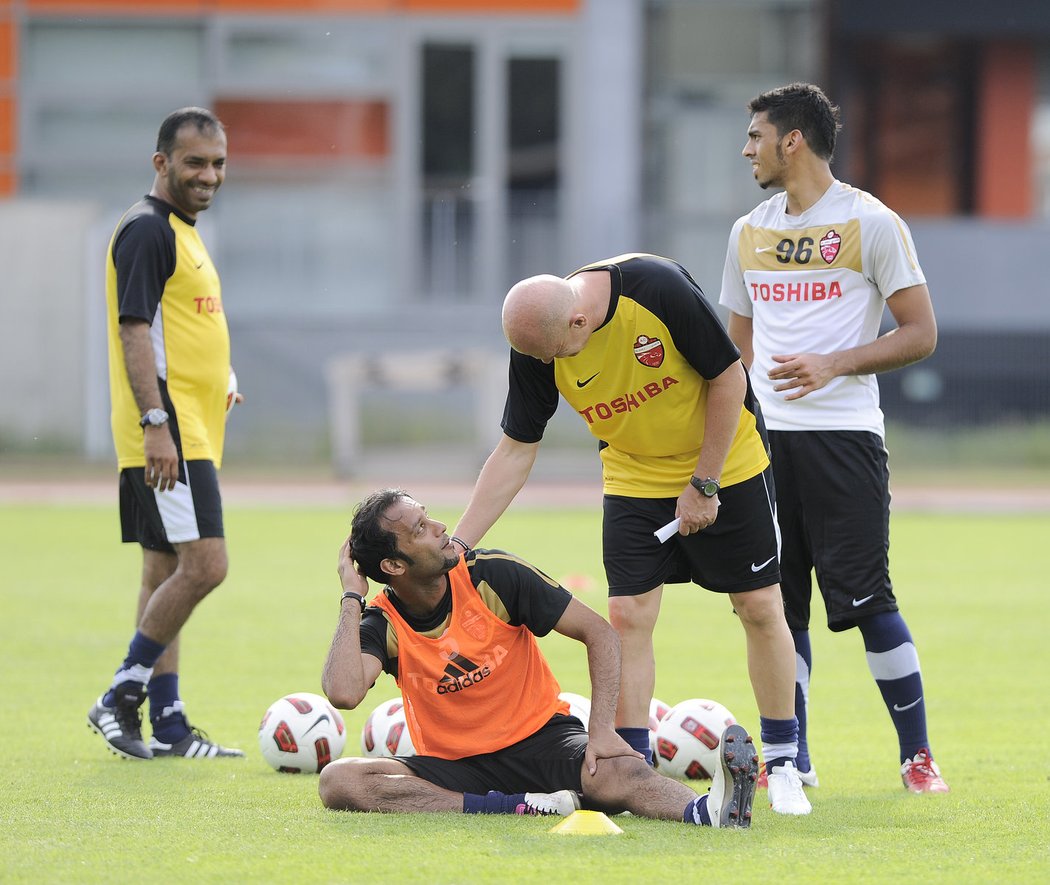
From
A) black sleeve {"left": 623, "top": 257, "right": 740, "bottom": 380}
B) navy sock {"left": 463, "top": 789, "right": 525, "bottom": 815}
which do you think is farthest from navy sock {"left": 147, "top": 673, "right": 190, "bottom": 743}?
black sleeve {"left": 623, "top": 257, "right": 740, "bottom": 380}

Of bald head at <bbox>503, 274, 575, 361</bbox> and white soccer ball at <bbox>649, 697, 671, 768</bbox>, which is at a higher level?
bald head at <bbox>503, 274, 575, 361</bbox>

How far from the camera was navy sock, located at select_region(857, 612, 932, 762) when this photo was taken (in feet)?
20.9

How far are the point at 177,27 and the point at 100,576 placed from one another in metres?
17.5

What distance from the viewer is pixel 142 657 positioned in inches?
273

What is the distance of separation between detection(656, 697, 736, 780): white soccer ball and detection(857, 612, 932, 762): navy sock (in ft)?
2.11

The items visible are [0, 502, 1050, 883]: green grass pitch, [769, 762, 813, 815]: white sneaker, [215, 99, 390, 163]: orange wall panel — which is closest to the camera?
[0, 502, 1050, 883]: green grass pitch

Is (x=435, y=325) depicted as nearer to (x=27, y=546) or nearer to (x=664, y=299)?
(x=27, y=546)

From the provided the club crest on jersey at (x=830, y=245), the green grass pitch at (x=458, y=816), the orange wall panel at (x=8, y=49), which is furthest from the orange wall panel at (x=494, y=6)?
the club crest on jersey at (x=830, y=245)


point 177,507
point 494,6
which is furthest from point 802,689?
point 494,6

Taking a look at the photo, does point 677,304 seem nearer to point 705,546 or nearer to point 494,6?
point 705,546

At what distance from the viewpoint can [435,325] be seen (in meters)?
27.8

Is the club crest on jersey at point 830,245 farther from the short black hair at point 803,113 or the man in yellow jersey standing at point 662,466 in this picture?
the man in yellow jersey standing at point 662,466

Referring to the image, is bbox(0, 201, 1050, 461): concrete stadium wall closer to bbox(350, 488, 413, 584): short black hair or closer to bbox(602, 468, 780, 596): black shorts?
bbox(602, 468, 780, 596): black shorts

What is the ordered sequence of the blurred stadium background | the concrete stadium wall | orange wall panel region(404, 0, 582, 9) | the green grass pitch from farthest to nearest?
orange wall panel region(404, 0, 582, 9), the blurred stadium background, the concrete stadium wall, the green grass pitch
